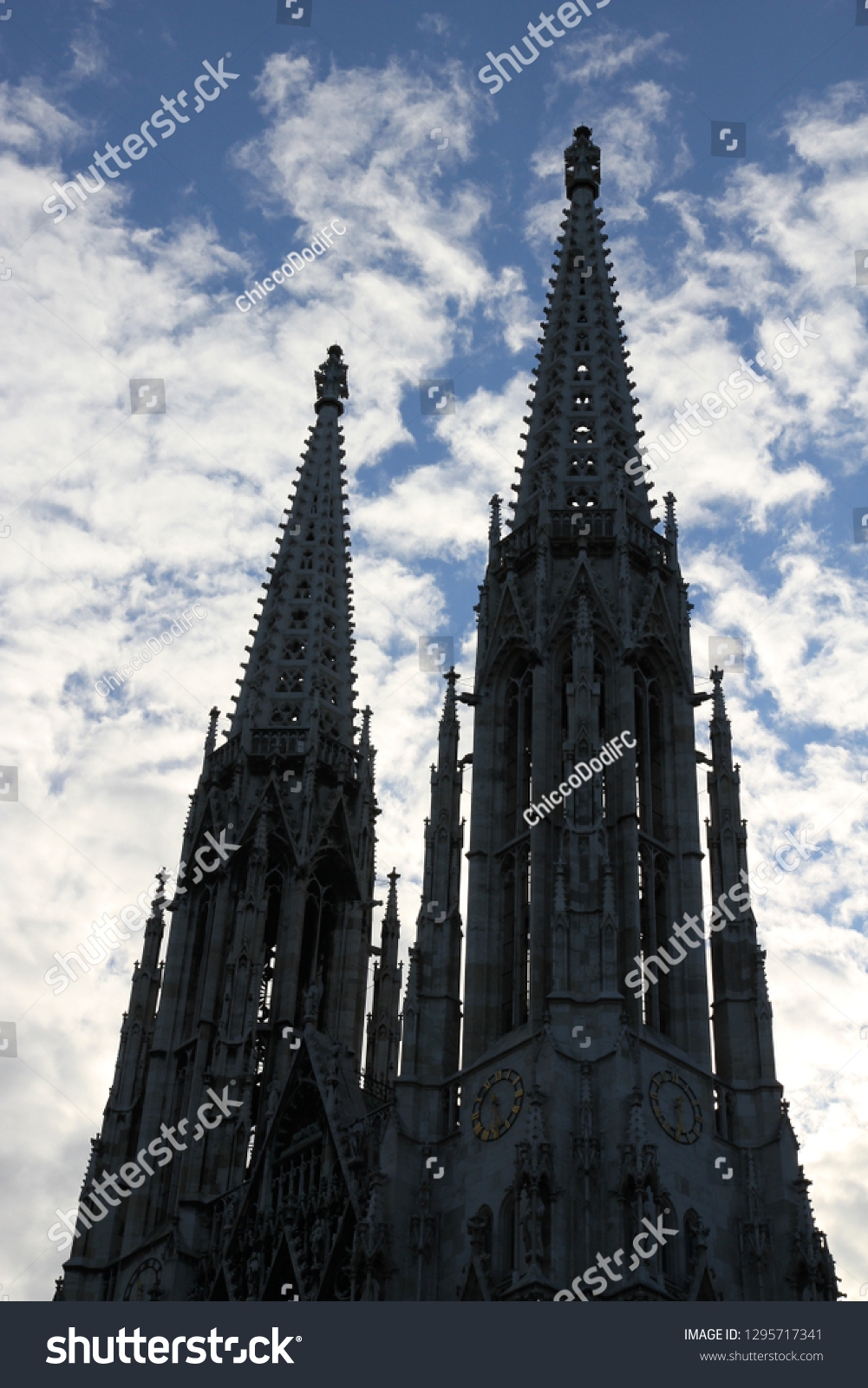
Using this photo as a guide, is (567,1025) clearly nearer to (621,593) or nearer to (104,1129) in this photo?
(621,593)

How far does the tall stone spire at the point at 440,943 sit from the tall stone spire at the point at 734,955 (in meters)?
6.61

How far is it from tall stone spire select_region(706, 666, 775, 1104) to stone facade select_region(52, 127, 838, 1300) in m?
0.08

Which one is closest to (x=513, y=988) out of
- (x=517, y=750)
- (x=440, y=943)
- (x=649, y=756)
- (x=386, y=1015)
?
(x=440, y=943)

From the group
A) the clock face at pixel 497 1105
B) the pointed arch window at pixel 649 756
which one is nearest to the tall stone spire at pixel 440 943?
the clock face at pixel 497 1105

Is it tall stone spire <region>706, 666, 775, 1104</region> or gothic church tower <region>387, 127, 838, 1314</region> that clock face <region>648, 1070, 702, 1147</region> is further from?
tall stone spire <region>706, 666, 775, 1104</region>

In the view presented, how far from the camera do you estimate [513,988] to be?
41938mm

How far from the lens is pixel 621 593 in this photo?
47.6m

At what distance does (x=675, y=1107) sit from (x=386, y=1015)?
74.6ft

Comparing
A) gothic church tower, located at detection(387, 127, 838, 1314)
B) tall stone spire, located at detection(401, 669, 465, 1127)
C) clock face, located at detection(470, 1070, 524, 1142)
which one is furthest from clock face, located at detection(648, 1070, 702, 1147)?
tall stone spire, located at detection(401, 669, 465, 1127)

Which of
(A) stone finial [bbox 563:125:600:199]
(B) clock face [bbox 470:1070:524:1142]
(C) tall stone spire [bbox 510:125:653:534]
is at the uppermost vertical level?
(A) stone finial [bbox 563:125:600:199]

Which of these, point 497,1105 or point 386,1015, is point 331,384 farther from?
point 497,1105

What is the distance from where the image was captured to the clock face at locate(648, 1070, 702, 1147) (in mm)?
38156
